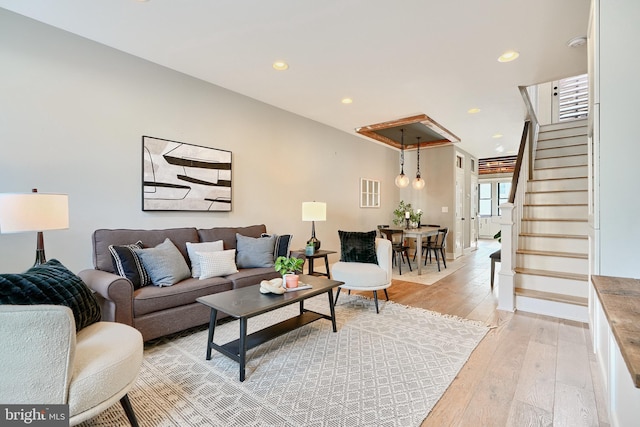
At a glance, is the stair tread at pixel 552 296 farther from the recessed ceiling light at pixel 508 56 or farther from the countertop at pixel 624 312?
the recessed ceiling light at pixel 508 56

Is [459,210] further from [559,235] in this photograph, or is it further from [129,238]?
[129,238]

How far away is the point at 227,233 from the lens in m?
3.63

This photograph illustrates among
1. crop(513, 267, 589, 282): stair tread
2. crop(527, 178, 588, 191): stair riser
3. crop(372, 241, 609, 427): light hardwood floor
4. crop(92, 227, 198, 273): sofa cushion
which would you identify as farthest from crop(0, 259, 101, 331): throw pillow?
crop(527, 178, 588, 191): stair riser

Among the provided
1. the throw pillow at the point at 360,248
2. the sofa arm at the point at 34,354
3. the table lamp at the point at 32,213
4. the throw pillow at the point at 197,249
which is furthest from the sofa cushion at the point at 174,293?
the throw pillow at the point at 360,248

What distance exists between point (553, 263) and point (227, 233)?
3.93 meters

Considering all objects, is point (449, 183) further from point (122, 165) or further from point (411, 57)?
point (122, 165)

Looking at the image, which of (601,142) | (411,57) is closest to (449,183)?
(411,57)

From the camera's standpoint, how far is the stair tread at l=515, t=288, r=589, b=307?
3.05m

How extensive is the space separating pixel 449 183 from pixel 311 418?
21.0 feet

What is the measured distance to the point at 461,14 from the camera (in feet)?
7.75

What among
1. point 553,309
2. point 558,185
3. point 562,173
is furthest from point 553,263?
point 562,173

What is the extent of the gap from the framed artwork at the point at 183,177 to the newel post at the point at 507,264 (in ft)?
11.2

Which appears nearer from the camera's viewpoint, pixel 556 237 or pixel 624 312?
pixel 624 312

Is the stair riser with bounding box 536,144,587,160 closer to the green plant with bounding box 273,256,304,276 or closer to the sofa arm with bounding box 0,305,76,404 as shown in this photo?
the green plant with bounding box 273,256,304,276
